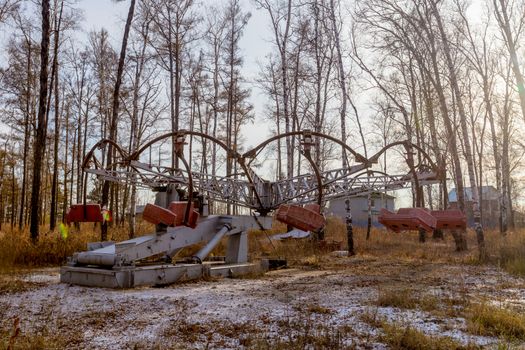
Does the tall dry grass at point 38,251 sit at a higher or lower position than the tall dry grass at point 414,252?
higher

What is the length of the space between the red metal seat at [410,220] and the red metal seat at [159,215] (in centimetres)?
391

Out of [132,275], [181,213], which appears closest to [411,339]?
[132,275]

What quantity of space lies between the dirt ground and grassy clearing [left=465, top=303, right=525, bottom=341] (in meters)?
0.15

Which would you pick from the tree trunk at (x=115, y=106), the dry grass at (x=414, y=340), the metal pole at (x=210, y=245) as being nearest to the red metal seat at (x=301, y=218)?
the dry grass at (x=414, y=340)

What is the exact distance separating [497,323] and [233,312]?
3280 mm

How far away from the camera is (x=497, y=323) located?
5309 millimetres

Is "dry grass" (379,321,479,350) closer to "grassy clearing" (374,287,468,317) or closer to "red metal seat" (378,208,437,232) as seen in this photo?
"grassy clearing" (374,287,468,317)

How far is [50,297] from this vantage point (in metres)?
7.19

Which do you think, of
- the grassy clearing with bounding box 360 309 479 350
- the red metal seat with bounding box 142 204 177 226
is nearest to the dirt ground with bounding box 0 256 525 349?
the grassy clearing with bounding box 360 309 479 350

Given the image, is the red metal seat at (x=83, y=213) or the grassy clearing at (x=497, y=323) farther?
the red metal seat at (x=83, y=213)

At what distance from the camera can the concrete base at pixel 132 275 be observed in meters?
8.15

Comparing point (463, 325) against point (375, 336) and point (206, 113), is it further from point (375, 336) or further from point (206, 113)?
point (206, 113)

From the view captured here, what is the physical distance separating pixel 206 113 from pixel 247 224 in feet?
77.4

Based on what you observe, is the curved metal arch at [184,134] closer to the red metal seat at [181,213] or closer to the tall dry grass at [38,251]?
the red metal seat at [181,213]
